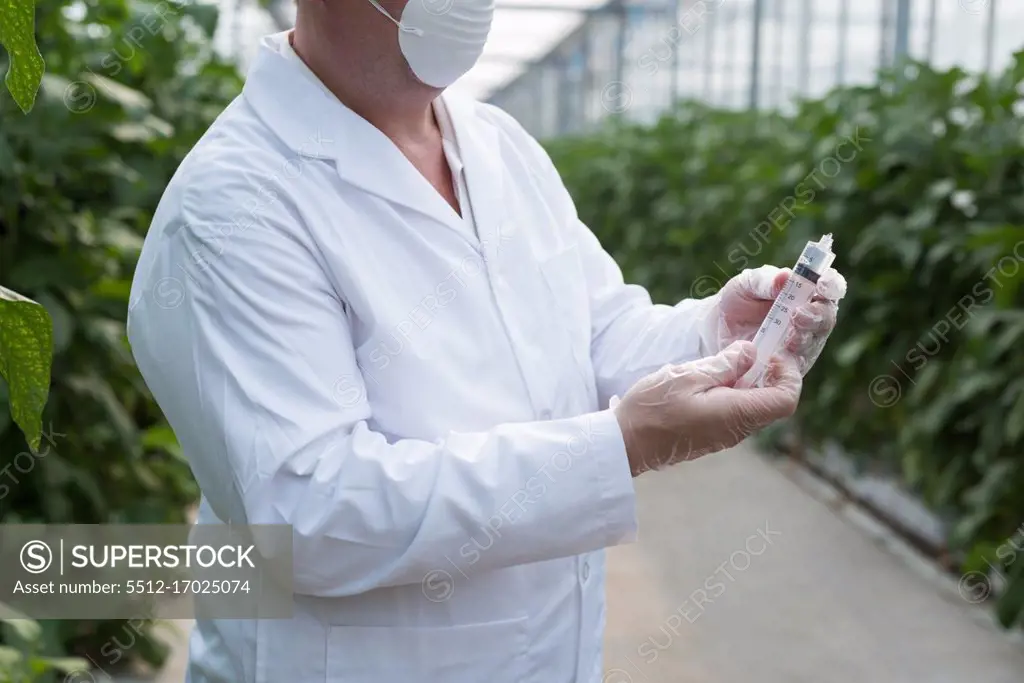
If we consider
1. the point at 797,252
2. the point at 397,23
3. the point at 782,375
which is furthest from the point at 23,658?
the point at 797,252

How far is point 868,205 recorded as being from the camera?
523 cm

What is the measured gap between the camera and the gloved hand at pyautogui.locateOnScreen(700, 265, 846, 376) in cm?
168

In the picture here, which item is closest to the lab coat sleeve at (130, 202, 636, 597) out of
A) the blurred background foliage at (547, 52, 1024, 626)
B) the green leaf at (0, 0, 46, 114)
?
the green leaf at (0, 0, 46, 114)

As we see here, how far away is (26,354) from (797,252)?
4676 millimetres

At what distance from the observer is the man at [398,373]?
146 cm

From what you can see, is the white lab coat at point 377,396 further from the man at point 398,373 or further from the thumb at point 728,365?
the thumb at point 728,365

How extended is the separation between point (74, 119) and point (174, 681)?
1743mm

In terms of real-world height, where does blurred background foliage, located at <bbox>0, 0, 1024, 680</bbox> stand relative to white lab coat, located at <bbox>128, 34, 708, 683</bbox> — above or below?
below

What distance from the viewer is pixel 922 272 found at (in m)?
4.81

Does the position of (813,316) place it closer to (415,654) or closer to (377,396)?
(377,396)

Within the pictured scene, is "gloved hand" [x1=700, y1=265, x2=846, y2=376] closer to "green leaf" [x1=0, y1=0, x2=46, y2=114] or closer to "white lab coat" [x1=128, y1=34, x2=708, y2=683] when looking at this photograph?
"white lab coat" [x1=128, y1=34, x2=708, y2=683]

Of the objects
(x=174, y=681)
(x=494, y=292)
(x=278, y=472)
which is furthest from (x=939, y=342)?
(x=278, y=472)

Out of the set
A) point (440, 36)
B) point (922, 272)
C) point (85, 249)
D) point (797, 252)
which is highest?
point (440, 36)

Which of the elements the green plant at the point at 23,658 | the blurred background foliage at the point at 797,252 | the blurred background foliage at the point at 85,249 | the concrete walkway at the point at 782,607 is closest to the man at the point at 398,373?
the green plant at the point at 23,658
